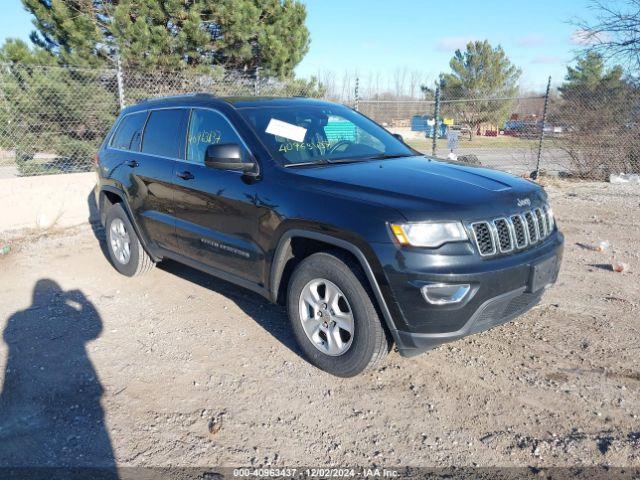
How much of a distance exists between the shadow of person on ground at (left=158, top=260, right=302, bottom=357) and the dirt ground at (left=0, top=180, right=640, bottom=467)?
0.02 meters

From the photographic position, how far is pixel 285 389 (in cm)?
336

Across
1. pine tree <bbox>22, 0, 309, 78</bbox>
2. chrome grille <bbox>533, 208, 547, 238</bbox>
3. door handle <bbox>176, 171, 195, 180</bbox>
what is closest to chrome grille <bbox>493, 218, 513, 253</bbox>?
chrome grille <bbox>533, 208, 547, 238</bbox>

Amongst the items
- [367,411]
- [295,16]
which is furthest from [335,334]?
[295,16]

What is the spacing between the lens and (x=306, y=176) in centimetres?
346

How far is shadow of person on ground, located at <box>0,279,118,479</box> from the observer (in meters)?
2.77

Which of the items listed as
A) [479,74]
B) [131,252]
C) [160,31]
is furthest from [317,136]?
[479,74]

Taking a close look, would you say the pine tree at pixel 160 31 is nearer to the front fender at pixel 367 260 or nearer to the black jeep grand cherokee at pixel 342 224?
the black jeep grand cherokee at pixel 342 224

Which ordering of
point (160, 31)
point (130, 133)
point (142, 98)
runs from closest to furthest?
point (130, 133)
point (142, 98)
point (160, 31)

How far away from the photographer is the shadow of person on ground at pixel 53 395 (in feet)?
9.08

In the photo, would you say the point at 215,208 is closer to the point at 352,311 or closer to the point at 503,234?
the point at 352,311

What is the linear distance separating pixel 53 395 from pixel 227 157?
1948 millimetres

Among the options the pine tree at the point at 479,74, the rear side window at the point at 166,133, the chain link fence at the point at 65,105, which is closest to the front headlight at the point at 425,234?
the rear side window at the point at 166,133

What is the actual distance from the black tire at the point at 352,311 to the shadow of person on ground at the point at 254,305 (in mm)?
536

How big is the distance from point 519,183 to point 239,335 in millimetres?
2439
